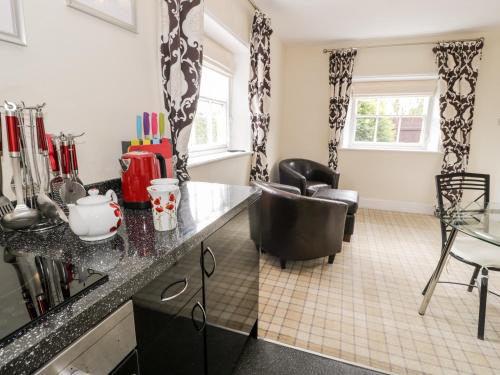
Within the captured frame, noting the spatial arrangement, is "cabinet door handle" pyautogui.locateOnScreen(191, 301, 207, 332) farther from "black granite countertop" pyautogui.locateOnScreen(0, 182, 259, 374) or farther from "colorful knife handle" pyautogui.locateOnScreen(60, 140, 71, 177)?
"colorful knife handle" pyautogui.locateOnScreen(60, 140, 71, 177)

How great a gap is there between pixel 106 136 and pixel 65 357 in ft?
3.23

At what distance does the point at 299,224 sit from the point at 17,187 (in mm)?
1748

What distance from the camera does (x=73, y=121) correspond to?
1068 mm

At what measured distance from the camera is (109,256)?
0.67m

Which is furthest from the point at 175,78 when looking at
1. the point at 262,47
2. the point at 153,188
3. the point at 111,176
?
the point at 262,47

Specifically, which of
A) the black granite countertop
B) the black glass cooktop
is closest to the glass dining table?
the black granite countertop

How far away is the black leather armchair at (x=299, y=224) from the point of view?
7.02 feet

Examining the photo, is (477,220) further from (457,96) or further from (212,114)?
(457,96)

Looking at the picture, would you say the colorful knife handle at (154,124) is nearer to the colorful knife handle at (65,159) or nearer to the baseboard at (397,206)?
the colorful knife handle at (65,159)

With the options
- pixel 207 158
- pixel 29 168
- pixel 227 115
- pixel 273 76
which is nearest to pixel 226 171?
pixel 207 158

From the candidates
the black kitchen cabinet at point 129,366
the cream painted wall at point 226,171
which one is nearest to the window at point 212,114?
the cream painted wall at point 226,171

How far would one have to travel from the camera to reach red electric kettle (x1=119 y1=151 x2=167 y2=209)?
1.00m

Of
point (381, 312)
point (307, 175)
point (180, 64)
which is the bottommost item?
point (381, 312)

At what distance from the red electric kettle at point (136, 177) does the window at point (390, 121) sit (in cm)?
378
